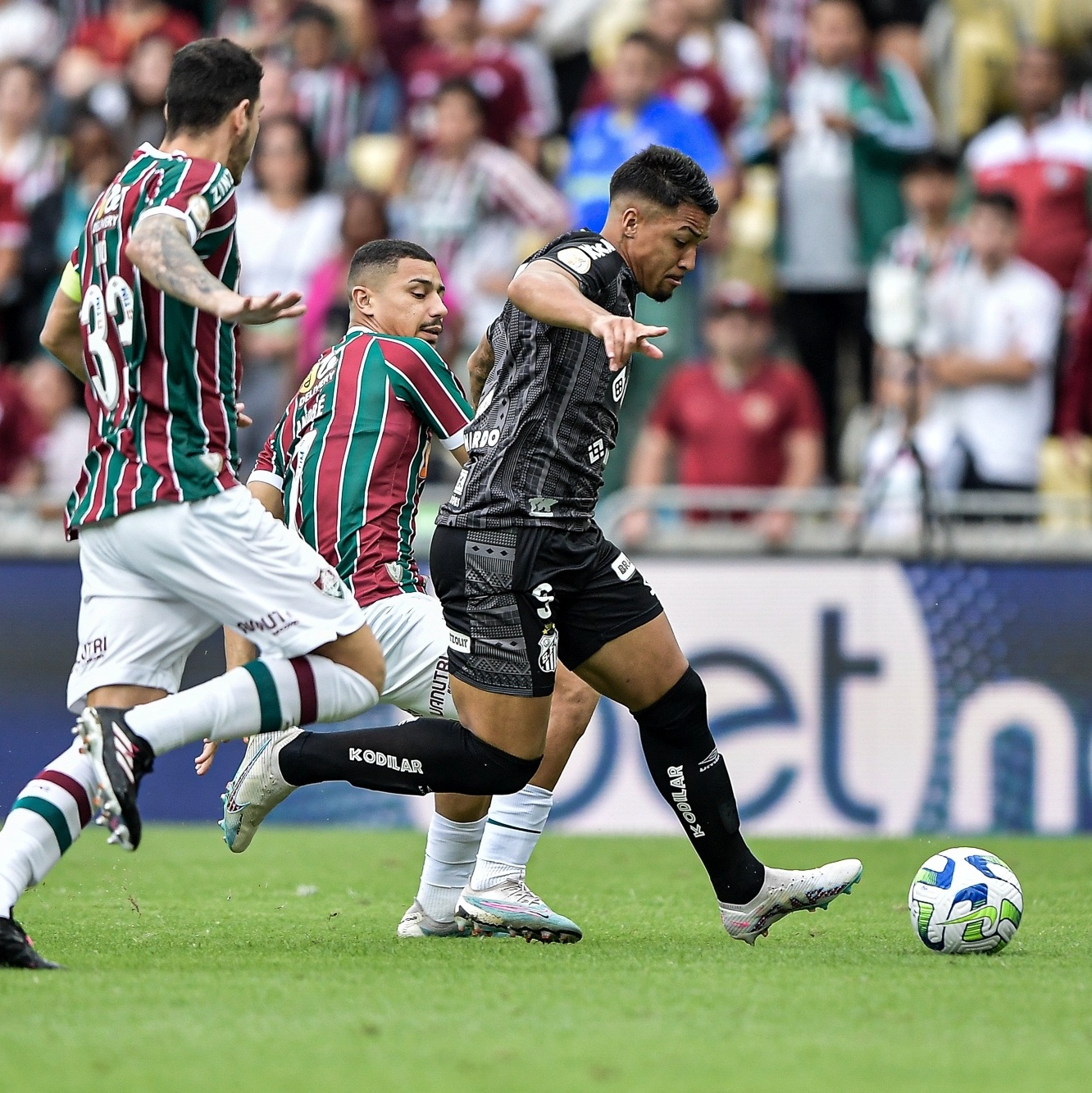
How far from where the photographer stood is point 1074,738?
10.7 meters

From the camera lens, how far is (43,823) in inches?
203

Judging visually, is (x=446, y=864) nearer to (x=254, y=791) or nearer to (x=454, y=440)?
(x=254, y=791)

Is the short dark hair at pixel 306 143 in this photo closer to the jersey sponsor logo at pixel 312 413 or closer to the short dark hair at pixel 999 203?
the short dark hair at pixel 999 203

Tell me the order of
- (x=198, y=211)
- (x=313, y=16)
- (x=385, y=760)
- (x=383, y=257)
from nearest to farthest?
(x=198, y=211) < (x=385, y=760) < (x=383, y=257) < (x=313, y=16)

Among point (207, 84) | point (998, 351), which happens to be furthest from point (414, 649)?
point (998, 351)

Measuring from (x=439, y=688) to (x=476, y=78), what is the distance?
8211 mm

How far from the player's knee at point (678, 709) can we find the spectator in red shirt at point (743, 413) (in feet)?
18.9

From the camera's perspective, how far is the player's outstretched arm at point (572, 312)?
16.4 feet

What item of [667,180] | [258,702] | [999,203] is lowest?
[258,702]

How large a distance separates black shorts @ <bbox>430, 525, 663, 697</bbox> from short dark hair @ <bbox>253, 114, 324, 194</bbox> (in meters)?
7.62

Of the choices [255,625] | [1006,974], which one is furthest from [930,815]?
[255,625]

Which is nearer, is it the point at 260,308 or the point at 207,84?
the point at 260,308

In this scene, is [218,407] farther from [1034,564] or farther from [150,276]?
[1034,564]

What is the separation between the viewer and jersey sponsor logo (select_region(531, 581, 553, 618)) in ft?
19.0
